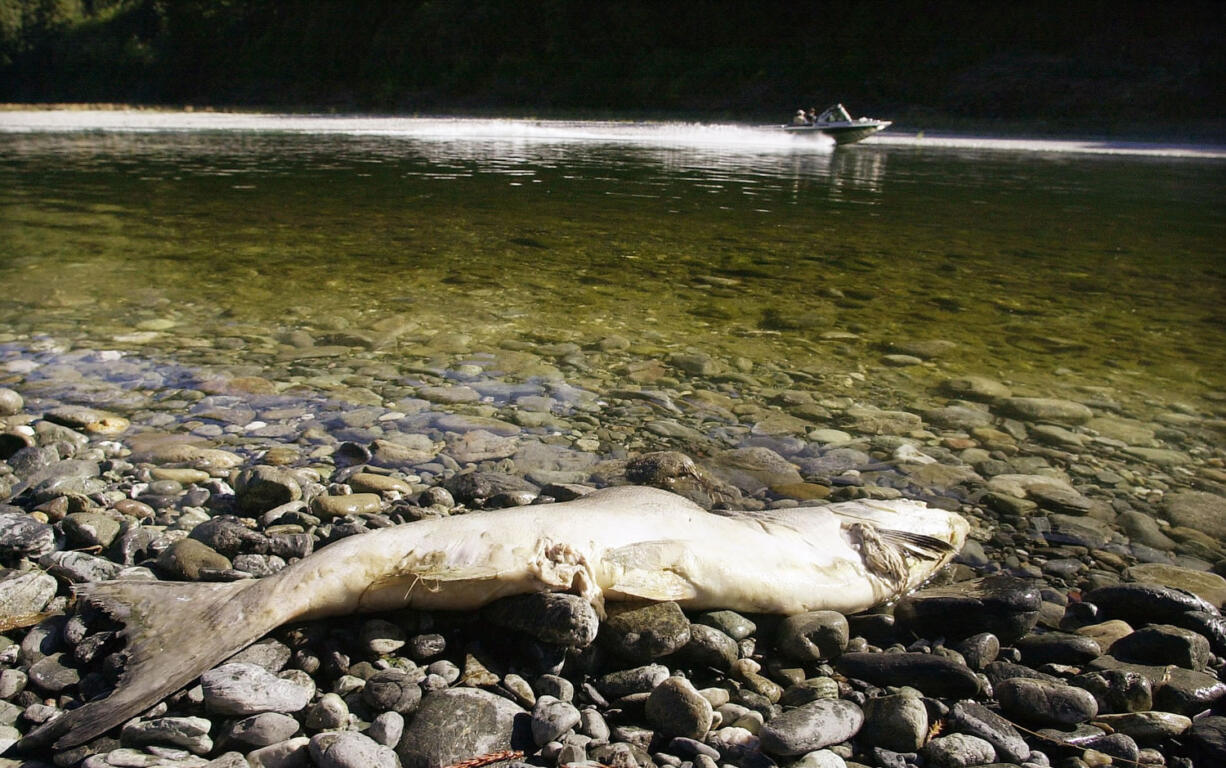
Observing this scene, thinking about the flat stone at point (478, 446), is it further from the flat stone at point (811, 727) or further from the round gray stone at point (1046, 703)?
the round gray stone at point (1046, 703)

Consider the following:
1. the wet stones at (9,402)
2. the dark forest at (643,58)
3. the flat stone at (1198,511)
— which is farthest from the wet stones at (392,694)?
the dark forest at (643,58)

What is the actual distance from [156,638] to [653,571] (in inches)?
58.1

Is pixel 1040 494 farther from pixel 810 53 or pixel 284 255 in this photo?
pixel 810 53

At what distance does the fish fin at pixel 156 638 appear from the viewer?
6.75ft

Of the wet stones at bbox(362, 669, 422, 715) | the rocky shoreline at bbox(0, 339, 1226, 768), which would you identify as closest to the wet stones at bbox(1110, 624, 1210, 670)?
the rocky shoreline at bbox(0, 339, 1226, 768)

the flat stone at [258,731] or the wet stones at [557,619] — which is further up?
the wet stones at [557,619]

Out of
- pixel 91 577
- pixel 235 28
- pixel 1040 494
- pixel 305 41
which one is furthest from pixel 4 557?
pixel 235 28

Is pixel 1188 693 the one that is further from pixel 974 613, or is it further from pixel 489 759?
pixel 489 759

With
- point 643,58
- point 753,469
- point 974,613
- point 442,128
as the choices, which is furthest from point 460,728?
point 643,58

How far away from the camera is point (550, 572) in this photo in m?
2.59

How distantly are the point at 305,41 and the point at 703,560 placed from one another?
8305 cm

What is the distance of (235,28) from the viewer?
81.9 m

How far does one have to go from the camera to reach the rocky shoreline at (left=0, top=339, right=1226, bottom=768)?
2223 mm

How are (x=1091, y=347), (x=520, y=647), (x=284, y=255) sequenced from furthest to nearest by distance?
1. (x=284, y=255)
2. (x=1091, y=347)
3. (x=520, y=647)
